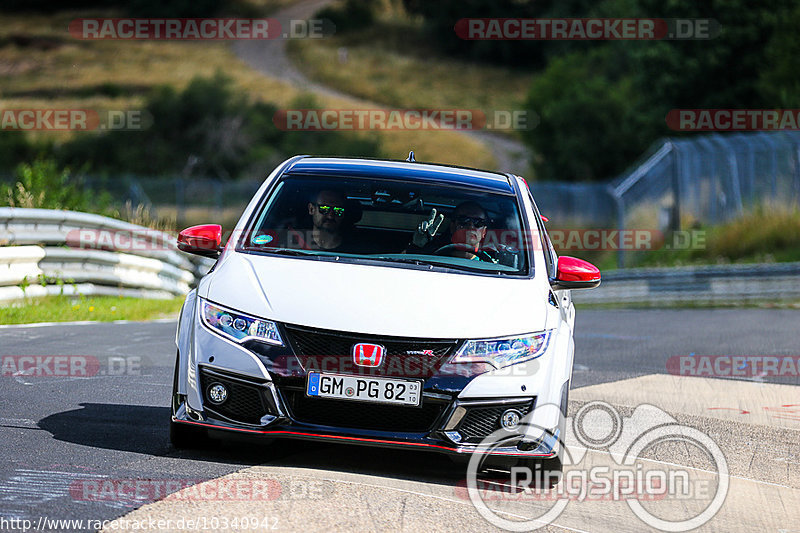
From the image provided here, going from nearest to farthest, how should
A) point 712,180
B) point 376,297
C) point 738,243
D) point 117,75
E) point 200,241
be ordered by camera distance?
1. point 376,297
2. point 200,241
3. point 738,243
4. point 712,180
5. point 117,75

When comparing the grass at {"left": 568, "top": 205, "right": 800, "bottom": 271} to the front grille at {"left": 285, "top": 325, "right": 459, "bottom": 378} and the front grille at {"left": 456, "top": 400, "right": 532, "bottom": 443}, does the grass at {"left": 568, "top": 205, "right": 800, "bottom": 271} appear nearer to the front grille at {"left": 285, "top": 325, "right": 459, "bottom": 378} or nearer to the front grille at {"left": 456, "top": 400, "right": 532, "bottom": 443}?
the front grille at {"left": 456, "top": 400, "right": 532, "bottom": 443}

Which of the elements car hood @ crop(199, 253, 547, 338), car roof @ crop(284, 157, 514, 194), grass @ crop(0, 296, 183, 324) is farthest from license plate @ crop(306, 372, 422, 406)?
grass @ crop(0, 296, 183, 324)

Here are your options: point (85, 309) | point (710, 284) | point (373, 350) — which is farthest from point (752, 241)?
point (373, 350)

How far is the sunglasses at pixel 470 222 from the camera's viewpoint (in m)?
7.33

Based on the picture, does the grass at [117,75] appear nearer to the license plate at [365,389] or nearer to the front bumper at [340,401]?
the front bumper at [340,401]

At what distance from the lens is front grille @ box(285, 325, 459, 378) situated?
239 inches

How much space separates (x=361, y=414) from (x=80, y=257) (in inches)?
387

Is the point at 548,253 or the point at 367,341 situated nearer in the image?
the point at 367,341

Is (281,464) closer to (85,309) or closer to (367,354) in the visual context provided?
(367,354)

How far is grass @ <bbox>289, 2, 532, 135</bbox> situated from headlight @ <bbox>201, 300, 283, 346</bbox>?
256ft

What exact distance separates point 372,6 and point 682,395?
343ft

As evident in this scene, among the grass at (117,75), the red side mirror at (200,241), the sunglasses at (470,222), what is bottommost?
the red side mirror at (200,241)

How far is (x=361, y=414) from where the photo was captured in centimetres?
615

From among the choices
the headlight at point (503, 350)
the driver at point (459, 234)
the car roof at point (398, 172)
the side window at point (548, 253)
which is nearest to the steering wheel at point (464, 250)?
the driver at point (459, 234)
